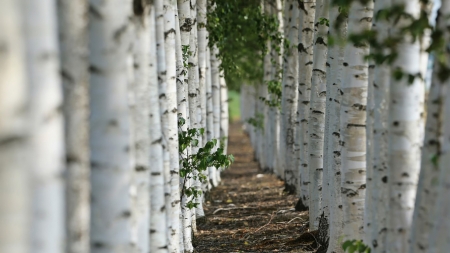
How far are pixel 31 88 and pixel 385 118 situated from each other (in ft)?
10.1

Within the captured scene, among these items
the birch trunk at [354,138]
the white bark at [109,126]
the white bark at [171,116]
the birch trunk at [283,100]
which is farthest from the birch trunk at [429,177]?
the birch trunk at [283,100]

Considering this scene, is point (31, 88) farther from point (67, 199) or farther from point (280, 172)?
point (280, 172)

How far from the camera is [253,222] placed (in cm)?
1284

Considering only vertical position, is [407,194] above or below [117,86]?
below

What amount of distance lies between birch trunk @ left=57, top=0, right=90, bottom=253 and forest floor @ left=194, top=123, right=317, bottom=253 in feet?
20.3

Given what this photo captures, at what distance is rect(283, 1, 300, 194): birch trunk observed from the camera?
16938mm

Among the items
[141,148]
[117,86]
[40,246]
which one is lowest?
[40,246]

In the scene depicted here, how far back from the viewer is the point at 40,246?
2.85 metres

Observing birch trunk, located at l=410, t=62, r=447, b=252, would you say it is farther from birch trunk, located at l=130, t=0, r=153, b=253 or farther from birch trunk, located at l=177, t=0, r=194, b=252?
birch trunk, located at l=177, t=0, r=194, b=252

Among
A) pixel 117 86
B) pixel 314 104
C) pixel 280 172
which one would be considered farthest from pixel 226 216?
pixel 117 86

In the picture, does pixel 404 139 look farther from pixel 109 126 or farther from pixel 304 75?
pixel 304 75

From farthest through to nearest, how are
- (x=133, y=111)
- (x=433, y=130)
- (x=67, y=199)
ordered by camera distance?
(x=433, y=130) < (x=133, y=111) < (x=67, y=199)

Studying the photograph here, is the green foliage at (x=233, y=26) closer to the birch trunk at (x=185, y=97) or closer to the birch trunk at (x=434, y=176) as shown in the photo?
the birch trunk at (x=185, y=97)

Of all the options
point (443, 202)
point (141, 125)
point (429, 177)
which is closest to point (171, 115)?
point (141, 125)
